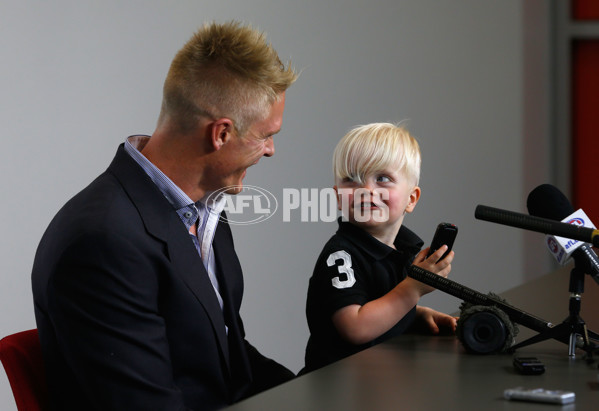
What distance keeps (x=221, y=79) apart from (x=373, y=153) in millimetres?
363

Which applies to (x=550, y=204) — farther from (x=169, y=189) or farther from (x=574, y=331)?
(x=169, y=189)

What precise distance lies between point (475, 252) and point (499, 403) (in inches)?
101

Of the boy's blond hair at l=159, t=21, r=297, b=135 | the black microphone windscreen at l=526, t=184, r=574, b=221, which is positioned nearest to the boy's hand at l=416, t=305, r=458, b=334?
the black microphone windscreen at l=526, t=184, r=574, b=221

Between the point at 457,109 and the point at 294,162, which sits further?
the point at 457,109

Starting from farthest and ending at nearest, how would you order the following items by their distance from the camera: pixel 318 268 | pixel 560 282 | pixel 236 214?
pixel 236 214 < pixel 560 282 < pixel 318 268

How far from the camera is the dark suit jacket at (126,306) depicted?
3.59 feet

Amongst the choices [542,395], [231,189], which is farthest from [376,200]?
[542,395]

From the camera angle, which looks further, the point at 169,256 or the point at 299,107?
the point at 299,107

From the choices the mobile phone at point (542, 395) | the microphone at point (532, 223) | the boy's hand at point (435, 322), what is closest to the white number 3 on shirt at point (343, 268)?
the boy's hand at point (435, 322)

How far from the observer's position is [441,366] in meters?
1.11

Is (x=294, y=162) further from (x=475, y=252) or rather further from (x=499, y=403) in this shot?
(x=499, y=403)

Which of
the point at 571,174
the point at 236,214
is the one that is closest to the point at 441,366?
the point at 236,214

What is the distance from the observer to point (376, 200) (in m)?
1.55

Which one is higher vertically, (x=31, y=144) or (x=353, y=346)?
(x=31, y=144)
